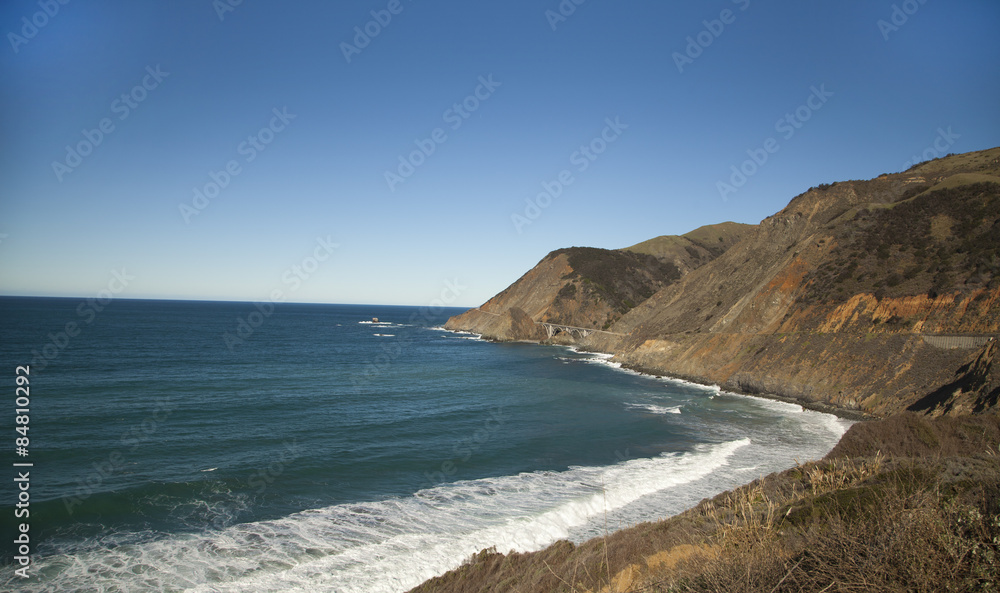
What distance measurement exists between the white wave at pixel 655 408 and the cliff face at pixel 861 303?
9.10m

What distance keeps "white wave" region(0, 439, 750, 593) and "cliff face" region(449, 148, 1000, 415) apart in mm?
17806

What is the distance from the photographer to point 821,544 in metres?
4.27

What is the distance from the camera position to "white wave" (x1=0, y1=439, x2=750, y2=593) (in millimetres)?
11234

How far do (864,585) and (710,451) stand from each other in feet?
65.8

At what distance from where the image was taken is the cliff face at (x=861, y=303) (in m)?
27.5

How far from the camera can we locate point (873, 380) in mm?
28875

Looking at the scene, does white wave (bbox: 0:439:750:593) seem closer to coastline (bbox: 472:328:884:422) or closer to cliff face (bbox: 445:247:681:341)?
coastline (bbox: 472:328:884:422)

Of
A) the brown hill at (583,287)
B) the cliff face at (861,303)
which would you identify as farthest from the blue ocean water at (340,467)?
the brown hill at (583,287)
